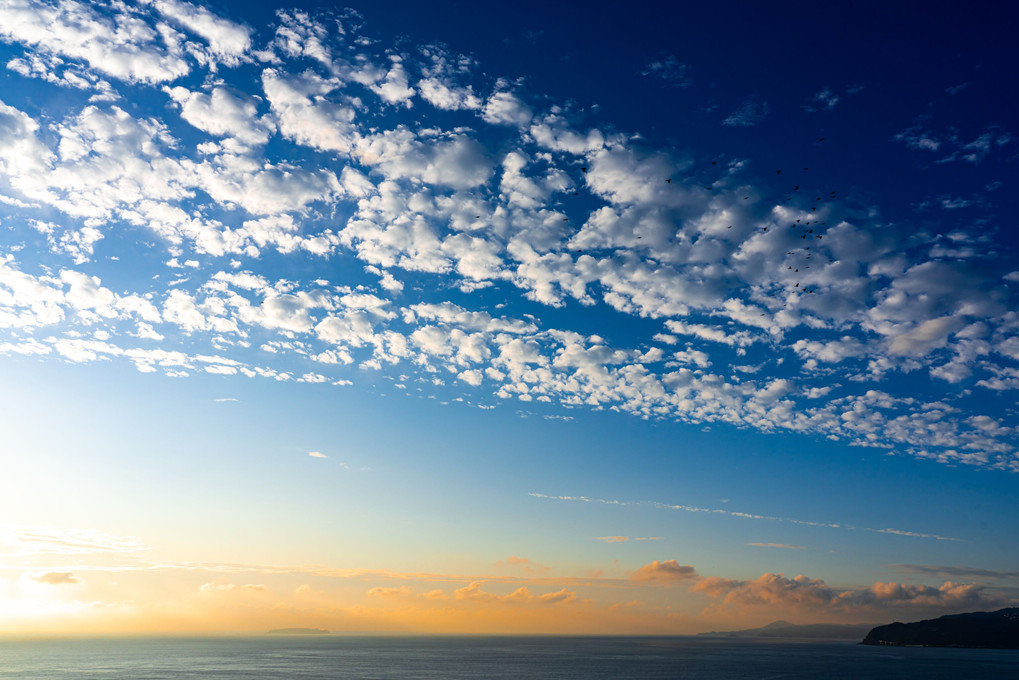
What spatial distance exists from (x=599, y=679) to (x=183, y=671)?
111316 millimetres

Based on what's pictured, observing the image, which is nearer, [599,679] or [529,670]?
[599,679]

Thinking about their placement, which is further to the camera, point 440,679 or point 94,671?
point 94,671

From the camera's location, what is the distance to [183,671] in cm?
15350

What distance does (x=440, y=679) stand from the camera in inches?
5266

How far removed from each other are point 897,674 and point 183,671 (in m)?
196

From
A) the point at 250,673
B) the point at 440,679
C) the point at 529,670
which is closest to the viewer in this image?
the point at 440,679

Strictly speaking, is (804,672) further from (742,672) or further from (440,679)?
(440,679)

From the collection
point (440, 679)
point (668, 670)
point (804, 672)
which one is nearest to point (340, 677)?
point (440, 679)

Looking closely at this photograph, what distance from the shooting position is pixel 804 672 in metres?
164

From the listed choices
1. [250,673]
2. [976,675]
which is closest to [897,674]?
[976,675]

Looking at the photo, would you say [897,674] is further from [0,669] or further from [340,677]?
[0,669]

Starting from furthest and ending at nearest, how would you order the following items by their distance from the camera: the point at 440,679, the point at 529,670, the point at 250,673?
the point at 529,670 → the point at 250,673 → the point at 440,679

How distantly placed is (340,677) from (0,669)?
349 ft

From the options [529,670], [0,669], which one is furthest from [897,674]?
[0,669]
